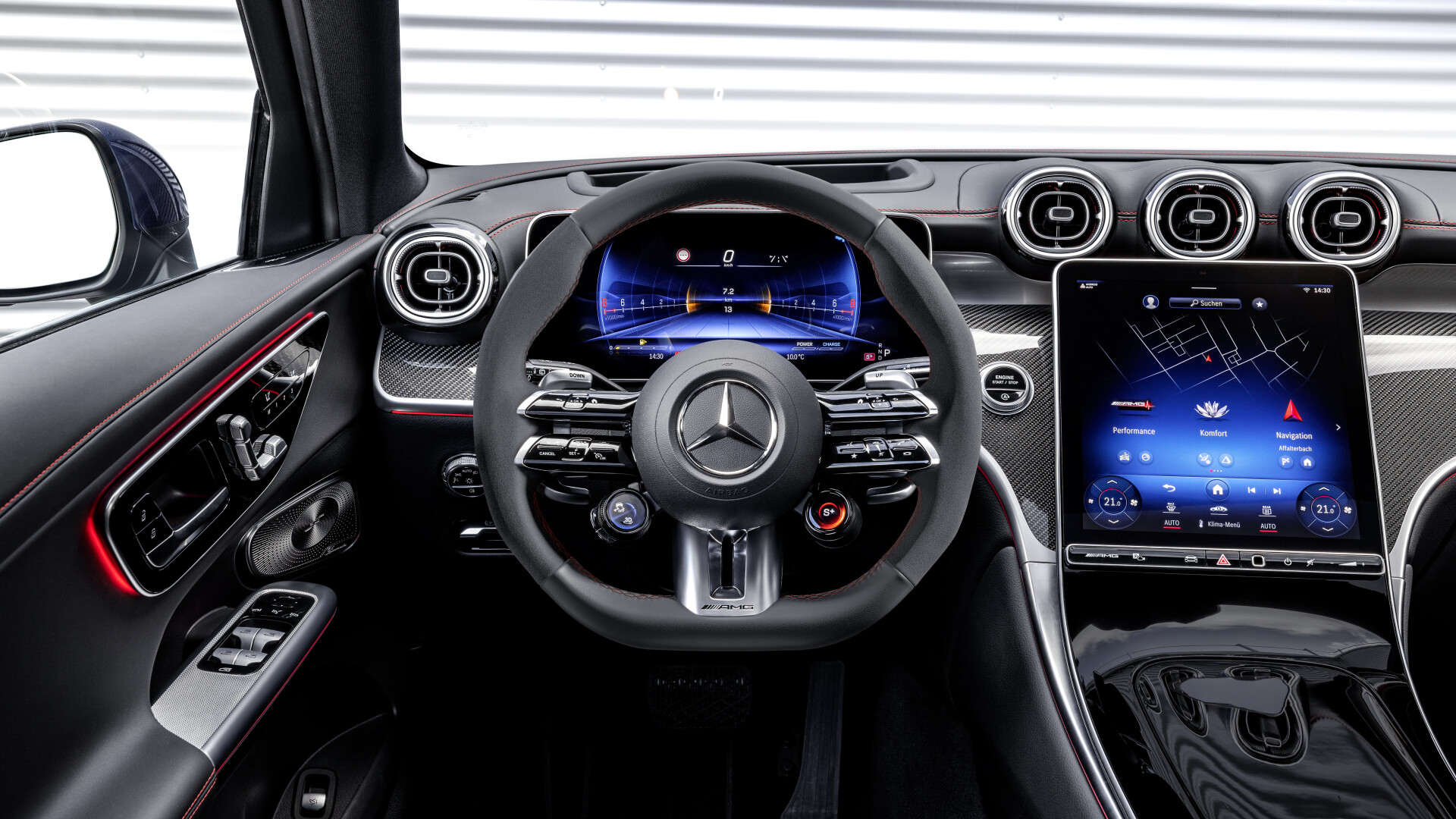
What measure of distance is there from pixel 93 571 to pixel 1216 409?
1.67 meters

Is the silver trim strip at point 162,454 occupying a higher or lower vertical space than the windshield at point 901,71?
lower

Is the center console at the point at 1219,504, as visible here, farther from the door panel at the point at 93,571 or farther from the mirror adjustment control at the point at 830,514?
the door panel at the point at 93,571

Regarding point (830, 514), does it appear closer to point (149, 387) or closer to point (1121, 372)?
point (1121, 372)

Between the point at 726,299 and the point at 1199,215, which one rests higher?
the point at 1199,215

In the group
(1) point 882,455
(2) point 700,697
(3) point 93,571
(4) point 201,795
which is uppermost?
(1) point 882,455

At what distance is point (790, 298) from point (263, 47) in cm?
114

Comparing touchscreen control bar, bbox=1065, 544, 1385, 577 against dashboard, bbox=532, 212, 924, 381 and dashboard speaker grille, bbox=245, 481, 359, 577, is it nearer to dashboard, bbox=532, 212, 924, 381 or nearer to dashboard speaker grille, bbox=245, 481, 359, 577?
dashboard, bbox=532, 212, 924, 381

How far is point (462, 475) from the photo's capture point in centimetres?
156

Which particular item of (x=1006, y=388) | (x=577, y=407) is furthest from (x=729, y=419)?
(x=1006, y=388)

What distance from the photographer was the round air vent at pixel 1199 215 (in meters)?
1.53

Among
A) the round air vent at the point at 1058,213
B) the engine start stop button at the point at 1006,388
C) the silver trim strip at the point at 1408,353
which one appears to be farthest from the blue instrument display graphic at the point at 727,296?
the silver trim strip at the point at 1408,353

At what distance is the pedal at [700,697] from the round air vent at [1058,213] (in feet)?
3.88

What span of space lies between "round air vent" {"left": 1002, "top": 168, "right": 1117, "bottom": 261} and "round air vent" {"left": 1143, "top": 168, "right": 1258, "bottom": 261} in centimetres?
9

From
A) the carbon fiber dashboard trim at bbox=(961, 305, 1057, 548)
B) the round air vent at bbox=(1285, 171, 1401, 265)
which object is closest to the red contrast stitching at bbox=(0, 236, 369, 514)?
the carbon fiber dashboard trim at bbox=(961, 305, 1057, 548)
